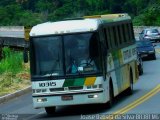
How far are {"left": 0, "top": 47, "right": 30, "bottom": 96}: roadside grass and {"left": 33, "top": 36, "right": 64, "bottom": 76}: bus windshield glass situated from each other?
8165 mm

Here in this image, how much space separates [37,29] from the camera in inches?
785

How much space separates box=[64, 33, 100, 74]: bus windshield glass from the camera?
63.7ft

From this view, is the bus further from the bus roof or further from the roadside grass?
the roadside grass

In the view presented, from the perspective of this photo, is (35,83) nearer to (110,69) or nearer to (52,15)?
(110,69)

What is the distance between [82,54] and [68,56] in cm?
40

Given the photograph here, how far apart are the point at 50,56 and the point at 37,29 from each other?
955 millimetres

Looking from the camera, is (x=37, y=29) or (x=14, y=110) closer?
(x=37, y=29)

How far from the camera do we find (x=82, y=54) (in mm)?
19531

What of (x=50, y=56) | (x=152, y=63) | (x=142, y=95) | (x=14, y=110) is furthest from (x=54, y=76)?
(x=152, y=63)

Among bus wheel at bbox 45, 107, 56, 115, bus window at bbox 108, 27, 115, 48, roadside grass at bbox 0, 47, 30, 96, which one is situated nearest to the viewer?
bus wheel at bbox 45, 107, 56, 115

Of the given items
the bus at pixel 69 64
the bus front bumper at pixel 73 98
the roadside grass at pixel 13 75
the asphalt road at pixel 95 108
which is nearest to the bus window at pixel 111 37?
the bus at pixel 69 64

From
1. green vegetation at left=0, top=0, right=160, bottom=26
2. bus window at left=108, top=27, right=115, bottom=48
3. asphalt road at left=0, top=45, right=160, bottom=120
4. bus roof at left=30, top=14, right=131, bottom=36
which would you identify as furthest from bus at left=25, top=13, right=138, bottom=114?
green vegetation at left=0, top=0, right=160, bottom=26

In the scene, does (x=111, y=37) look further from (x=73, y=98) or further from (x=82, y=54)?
(x=73, y=98)

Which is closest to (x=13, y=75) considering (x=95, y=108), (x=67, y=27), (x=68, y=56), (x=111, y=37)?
(x=111, y=37)
